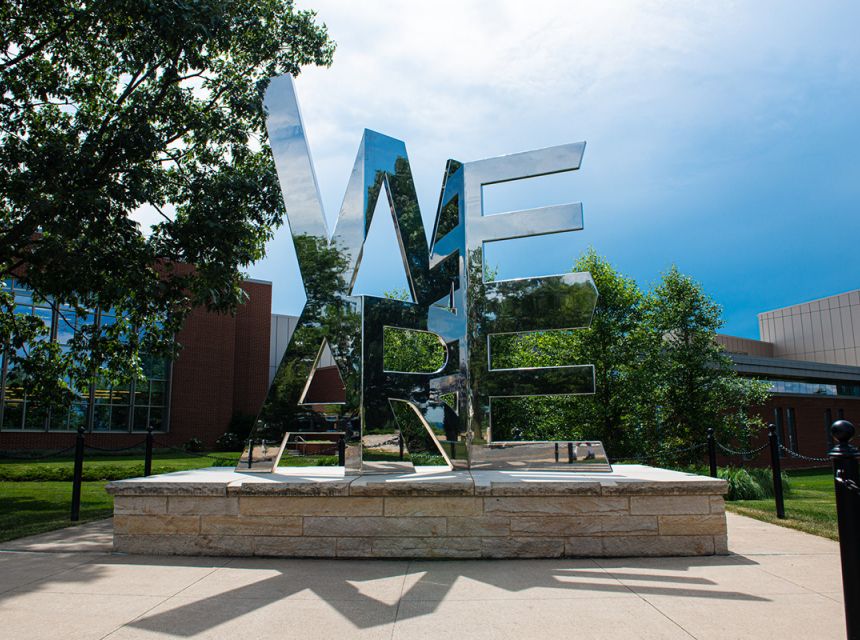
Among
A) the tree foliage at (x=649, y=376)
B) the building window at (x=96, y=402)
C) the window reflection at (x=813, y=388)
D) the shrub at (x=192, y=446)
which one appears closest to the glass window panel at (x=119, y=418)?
the building window at (x=96, y=402)

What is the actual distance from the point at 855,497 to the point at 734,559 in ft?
9.77

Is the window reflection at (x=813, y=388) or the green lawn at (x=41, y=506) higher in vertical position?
the window reflection at (x=813, y=388)

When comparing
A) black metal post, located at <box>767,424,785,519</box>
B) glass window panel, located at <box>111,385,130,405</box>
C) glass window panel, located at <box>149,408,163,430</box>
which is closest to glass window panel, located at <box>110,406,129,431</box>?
glass window panel, located at <box>111,385,130,405</box>

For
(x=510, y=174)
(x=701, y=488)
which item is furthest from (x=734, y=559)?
(x=510, y=174)

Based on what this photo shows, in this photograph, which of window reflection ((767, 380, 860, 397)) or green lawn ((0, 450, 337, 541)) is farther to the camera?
window reflection ((767, 380, 860, 397))

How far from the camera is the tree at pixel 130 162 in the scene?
10.1 m

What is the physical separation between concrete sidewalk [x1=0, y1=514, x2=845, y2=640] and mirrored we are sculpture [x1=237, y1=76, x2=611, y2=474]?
170cm

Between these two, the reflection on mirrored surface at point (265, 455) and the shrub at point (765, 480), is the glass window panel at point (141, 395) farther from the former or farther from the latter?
the shrub at point (765, 480)

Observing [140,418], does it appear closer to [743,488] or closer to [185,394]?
[185,394]

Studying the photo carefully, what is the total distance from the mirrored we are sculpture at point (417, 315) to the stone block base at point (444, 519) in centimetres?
107

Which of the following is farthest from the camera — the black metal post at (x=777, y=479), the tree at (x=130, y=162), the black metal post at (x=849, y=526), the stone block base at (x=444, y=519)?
the tree at (x=130, y=162)

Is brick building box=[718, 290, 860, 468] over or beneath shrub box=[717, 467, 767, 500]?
over

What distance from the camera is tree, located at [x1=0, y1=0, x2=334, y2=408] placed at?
33.2 feet

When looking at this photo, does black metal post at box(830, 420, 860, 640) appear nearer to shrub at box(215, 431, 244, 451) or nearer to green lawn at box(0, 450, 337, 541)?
green lawn at box(0, 450, 337, 541)
